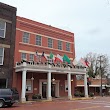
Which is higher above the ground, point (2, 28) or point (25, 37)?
point (2, 28)

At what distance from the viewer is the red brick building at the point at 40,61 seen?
28.0m

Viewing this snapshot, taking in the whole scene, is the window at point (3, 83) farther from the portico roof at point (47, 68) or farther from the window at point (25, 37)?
the window at point (25, 37)

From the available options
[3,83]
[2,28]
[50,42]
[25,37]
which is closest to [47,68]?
[25,37]

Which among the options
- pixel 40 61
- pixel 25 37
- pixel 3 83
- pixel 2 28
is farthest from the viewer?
pixel 40 61

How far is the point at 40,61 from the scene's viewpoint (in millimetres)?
30766

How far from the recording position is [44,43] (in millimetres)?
32531

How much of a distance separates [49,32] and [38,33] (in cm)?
229

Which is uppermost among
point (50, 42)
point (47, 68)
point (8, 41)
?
point (50, 42)

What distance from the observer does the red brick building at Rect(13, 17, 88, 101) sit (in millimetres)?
28030

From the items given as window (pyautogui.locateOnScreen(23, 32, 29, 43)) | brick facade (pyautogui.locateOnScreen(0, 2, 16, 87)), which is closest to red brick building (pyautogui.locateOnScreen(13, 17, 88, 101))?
window (pyautogui.locateOnScreen(23, 32, 29, 43))

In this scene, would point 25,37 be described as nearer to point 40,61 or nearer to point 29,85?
point 40,61

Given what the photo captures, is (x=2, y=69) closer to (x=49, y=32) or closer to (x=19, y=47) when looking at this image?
(x=19, y=47)

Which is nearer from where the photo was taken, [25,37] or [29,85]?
[29,85]

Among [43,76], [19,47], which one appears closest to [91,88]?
[43,76]
